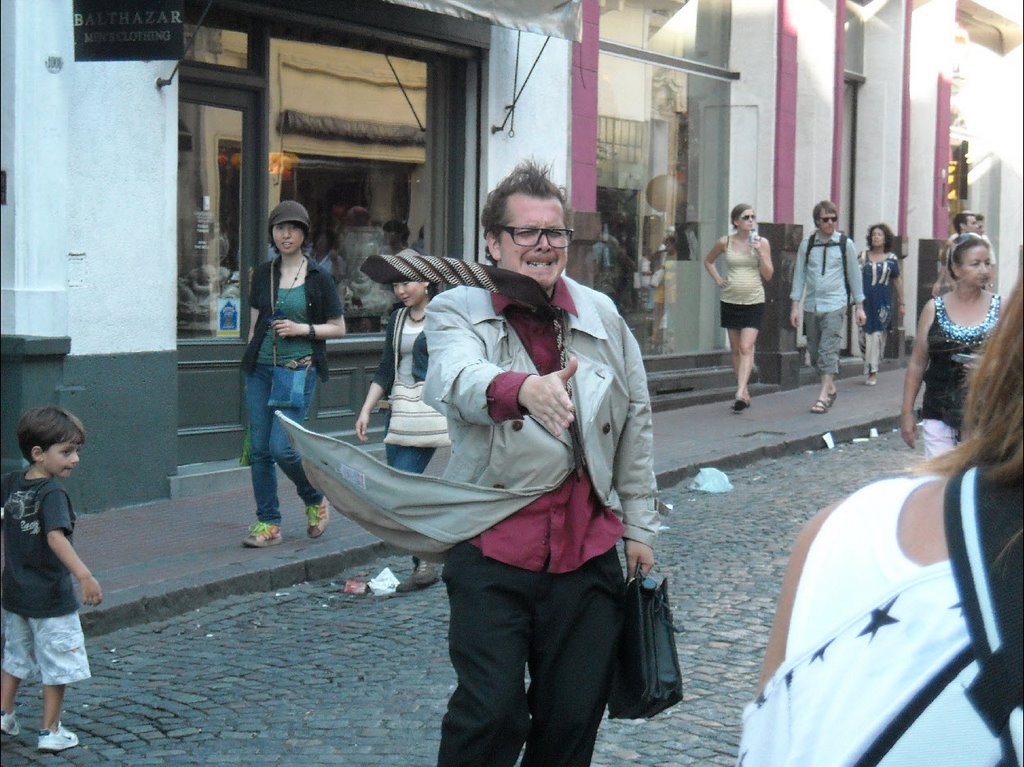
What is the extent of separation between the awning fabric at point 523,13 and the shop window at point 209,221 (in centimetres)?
164

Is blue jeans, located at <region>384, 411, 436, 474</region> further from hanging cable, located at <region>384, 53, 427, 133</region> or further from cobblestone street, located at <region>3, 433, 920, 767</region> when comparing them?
hanging cable, located at <region>384, 53, 427, 133</region>

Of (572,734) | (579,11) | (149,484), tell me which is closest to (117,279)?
(149,484)

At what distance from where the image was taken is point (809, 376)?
17.8 m

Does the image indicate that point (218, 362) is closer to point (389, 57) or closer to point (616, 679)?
point (389, 57)

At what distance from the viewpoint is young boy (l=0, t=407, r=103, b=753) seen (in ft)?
16.5

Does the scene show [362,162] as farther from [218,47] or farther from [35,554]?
[35,554]

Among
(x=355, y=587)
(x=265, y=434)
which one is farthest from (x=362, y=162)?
(x=355, y=587)

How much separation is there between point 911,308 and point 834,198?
3271mm

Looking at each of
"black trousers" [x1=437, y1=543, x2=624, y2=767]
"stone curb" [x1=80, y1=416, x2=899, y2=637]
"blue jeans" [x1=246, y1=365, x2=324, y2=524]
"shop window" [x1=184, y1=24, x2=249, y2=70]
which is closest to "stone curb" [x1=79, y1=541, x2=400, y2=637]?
"stone curb" [x1=80, y1=416, x2=899, y2=637]

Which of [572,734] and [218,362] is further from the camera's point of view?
[218,362]

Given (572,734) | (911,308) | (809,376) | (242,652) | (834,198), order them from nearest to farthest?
(572,734), (242,652), (809,376), (834,198), (911,308)

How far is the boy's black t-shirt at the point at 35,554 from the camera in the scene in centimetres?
504

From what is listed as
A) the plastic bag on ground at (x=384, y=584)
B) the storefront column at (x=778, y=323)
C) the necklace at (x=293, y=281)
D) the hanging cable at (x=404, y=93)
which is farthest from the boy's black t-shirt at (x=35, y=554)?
the storefront column at (x=778, y=323)

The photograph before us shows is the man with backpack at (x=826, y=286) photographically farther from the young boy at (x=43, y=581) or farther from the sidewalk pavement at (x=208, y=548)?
the young boy at (x=43, y=581)
